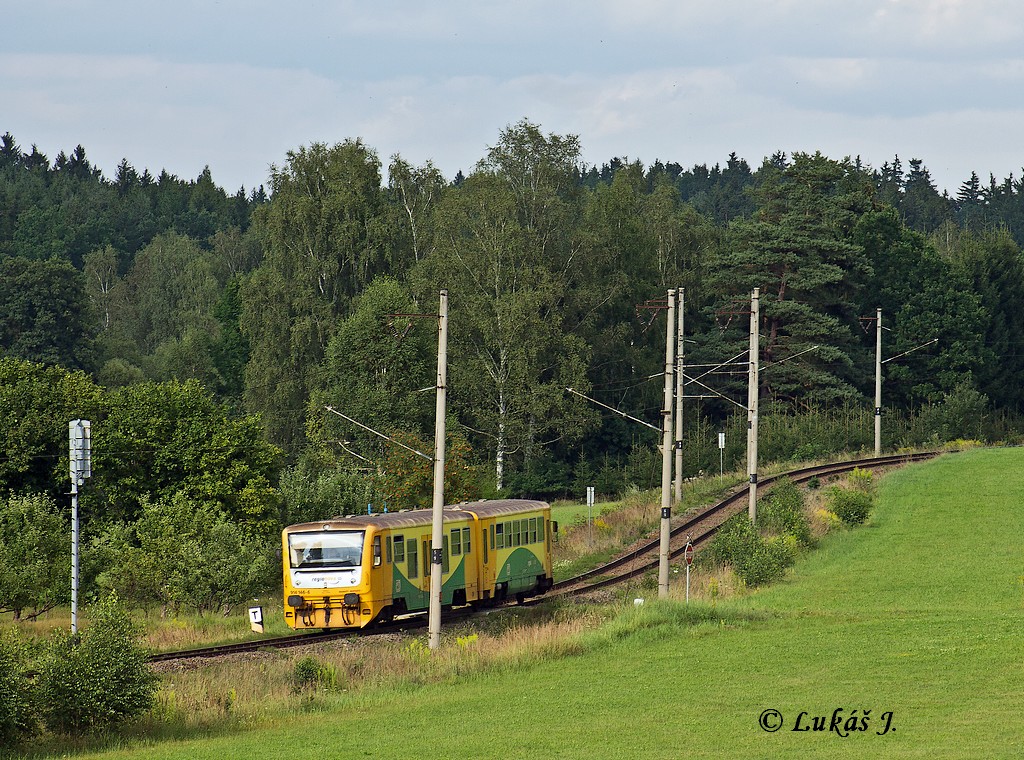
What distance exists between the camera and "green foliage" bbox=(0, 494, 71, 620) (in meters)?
38.1

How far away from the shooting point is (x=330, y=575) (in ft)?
104

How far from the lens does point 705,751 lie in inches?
644

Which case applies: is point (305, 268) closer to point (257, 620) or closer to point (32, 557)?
point (32, 557)

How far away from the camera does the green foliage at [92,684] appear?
62.7 ft

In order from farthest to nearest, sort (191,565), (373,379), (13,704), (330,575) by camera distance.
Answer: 1. (373,379)
2. (191,565)
3. (330,575)
4. (13,704)

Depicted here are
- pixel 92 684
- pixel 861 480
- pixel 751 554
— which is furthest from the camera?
pixel 861 480

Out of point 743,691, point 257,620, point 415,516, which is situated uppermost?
point 415,516

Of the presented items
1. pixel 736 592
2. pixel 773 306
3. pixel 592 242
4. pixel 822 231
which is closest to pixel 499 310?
pixel 592 242

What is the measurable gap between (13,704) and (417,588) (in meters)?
15.9

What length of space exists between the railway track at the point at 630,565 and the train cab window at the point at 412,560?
1342 millimetres

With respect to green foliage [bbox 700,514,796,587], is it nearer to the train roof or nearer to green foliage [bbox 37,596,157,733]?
the train roof

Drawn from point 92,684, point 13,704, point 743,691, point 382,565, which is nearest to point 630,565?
point 382,565

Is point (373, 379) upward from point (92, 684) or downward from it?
upward

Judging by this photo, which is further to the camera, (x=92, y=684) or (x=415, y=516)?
(x=415, y=516)
